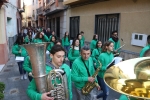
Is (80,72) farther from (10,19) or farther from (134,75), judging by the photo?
(10,19)

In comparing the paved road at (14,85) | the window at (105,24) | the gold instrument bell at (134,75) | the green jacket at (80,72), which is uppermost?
the window at (105,24)

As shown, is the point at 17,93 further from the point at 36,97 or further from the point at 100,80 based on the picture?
the point at 36,97

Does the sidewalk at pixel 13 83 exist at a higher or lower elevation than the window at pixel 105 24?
lower

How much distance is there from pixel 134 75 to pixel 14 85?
4431mm

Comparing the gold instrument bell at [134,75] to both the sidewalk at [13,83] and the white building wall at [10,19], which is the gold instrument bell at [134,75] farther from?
the white building wall at [10,19]

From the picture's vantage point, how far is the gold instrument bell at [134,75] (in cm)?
175

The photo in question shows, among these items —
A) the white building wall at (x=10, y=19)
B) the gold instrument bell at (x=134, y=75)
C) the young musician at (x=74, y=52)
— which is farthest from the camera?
the white building wall at (x=10, y=19)

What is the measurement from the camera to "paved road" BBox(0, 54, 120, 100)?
14.7 ft

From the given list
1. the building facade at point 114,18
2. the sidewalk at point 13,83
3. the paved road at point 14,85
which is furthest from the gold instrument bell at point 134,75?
the building facade at point 114,18

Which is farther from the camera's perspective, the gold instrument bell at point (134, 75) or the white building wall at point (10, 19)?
the white building wall at point (10, 19)

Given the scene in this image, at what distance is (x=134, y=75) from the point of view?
1.83 m

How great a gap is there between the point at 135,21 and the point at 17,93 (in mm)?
5061

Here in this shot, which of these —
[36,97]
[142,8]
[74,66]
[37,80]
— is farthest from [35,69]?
[142,8]

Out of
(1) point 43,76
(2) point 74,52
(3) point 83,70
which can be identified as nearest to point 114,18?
(2) point 74,52
